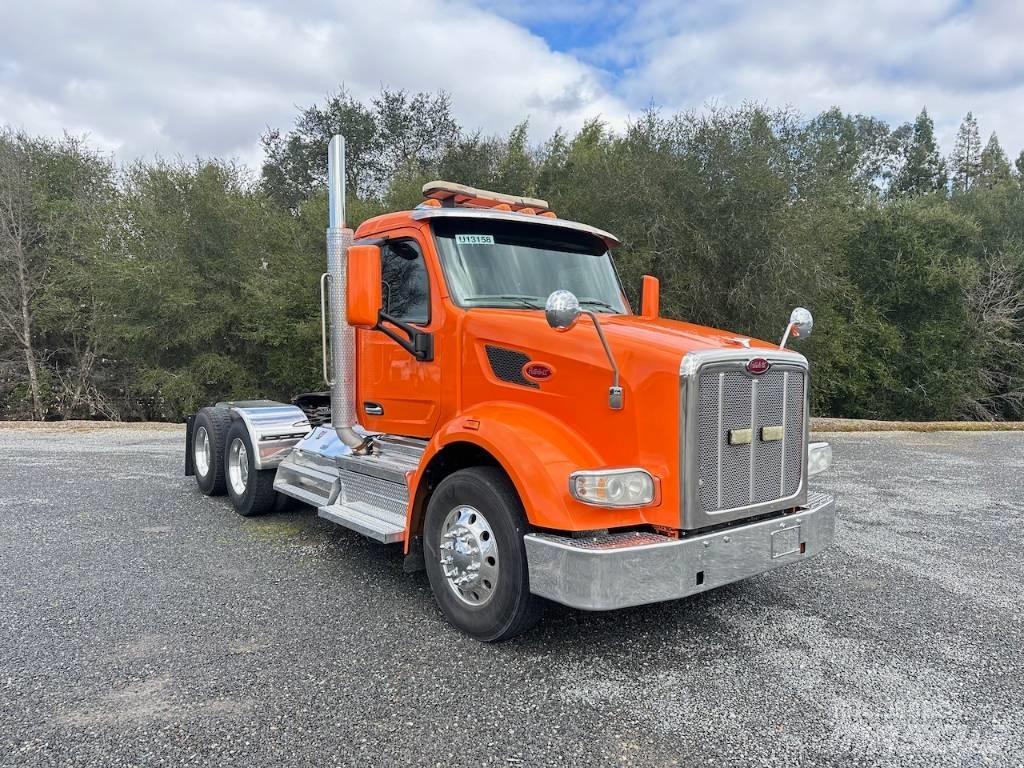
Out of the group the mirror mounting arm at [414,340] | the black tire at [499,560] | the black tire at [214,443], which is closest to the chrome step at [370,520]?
the black tire at [499,560]

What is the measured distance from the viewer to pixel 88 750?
2.57m

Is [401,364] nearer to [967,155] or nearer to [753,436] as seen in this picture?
[753,436]

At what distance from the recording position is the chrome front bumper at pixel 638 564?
9.84 ft

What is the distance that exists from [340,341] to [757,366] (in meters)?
2.81

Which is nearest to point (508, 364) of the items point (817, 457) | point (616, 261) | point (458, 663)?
point (458, 663)

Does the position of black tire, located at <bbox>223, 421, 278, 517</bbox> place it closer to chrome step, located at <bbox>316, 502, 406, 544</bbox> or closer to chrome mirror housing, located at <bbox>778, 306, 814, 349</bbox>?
chrome step, located at <bbox>316, 502, 406, 544</bbox>

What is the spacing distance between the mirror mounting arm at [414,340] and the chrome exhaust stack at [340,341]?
548mm

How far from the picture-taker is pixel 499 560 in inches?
133

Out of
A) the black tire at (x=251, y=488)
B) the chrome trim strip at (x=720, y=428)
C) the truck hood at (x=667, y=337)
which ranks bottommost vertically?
the black tire at (x=251, y=488)

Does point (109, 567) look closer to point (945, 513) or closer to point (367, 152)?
point (945, 513)

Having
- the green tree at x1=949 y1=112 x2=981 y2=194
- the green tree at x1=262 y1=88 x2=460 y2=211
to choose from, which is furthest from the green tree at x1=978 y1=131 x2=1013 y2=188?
the green tree at x1=262 y1=88 x2=460 y2=211

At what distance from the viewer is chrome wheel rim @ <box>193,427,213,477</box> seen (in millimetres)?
6801

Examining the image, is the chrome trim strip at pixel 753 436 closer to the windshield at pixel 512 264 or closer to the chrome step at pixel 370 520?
the windshield at pixel 512 264

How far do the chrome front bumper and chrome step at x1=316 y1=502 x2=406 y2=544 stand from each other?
3.69 feet
